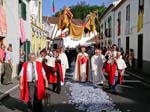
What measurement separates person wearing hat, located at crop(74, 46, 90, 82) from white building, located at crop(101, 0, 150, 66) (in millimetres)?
7648

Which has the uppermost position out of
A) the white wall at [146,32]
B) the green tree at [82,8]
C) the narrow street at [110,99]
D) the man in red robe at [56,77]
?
the green tree at [82,8]

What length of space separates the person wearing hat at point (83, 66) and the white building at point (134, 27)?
7.65m

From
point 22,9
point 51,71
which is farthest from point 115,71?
point 22,9

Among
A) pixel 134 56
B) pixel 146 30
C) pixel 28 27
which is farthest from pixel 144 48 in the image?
pixel 28 27

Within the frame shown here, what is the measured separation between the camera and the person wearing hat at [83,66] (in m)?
17.7

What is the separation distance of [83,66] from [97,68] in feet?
2.85

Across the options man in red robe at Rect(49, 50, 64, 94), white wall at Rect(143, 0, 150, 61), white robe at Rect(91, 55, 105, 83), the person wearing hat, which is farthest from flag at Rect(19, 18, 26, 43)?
man in red robe at Rect(49, 50, 64, 94)

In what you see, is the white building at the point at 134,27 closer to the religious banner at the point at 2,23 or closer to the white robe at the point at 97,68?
the white robe at the point at 97,68

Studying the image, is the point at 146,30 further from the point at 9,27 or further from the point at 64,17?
the point at 9,27

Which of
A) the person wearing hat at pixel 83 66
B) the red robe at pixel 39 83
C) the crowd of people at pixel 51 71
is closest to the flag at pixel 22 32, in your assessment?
the crowd of people at pixel 51 71

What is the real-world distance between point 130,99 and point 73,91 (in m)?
2.77

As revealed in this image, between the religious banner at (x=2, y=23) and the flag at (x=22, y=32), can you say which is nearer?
the religious banner at (x=2, y=23)

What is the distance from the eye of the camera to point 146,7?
25500mm

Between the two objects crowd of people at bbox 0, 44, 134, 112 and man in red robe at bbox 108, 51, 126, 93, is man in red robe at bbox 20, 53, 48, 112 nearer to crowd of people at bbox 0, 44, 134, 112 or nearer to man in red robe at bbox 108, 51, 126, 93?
crowd of people at bbox 0, 44, 134, 112
